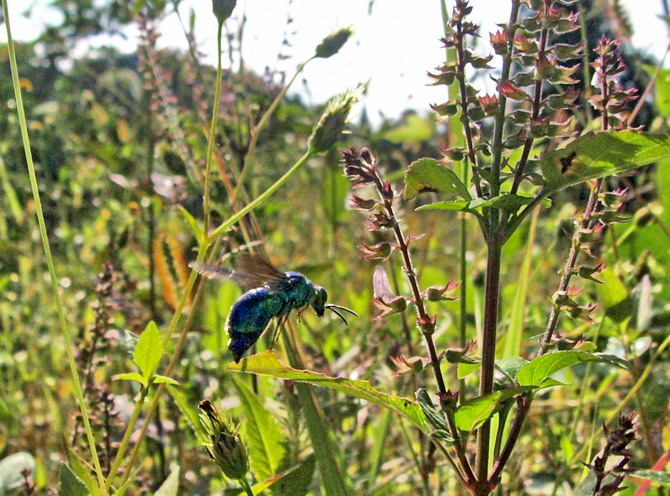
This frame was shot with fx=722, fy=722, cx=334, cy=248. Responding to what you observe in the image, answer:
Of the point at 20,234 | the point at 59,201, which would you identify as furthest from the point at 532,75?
the point at 20,234

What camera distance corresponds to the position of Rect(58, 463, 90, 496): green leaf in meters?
0.76

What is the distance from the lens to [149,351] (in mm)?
758

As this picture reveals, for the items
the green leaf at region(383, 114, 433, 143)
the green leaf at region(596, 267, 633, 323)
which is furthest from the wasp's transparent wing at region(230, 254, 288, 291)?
the green leaf at region(383, 114, 433, 143)

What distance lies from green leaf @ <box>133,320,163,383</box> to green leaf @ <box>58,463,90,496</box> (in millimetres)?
126

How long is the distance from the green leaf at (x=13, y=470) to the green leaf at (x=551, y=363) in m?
0.77

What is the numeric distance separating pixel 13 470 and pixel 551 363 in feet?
2.77

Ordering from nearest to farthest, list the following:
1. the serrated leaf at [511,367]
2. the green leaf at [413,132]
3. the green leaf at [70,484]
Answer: the serrated leaf at [511,367] → the green leaf at [70,484] → the green leaf at [413,132]

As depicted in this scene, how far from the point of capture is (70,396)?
1.71 meters

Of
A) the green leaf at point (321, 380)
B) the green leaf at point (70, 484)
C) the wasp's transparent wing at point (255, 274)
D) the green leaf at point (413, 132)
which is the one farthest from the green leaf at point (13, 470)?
the green leaf at point (413, 132)

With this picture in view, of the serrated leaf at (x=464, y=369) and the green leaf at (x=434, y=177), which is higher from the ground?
the green leaf at (x=434, y=177)

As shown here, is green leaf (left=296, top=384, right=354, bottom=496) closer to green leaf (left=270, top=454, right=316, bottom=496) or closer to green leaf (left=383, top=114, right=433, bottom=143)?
green leaf (left=270, top=454, right=316, bottom=496)

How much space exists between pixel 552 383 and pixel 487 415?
59mm

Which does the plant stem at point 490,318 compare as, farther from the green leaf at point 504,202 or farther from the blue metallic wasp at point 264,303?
the blue metallic wasp at point 264,303

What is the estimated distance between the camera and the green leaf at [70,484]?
2.50 ft
